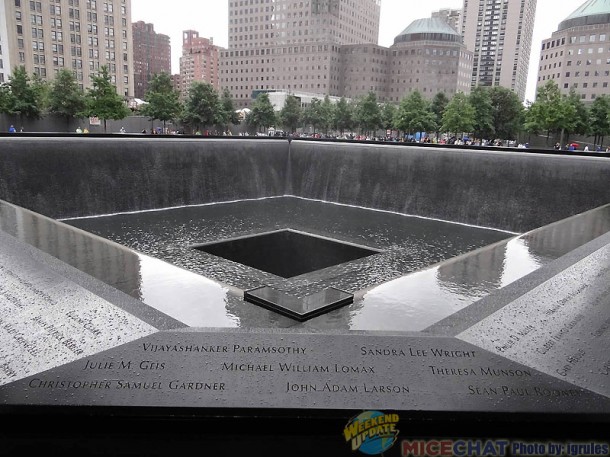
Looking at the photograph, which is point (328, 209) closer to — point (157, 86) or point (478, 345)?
point (478, 345)

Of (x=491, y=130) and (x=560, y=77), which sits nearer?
(x=491, y=130)

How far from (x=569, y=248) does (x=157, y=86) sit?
38.7 meters

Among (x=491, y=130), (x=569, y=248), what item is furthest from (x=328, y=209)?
(x=491, y=130)

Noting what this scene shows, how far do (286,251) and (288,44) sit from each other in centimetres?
9776

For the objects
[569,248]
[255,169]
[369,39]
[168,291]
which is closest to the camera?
[168,291]

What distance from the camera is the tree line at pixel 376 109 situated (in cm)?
3332

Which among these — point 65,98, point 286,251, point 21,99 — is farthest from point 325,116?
point 286,251

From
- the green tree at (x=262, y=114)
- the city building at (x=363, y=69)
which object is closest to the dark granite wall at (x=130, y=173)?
the green tree at (x=262, y=114)

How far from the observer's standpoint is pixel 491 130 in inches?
1447

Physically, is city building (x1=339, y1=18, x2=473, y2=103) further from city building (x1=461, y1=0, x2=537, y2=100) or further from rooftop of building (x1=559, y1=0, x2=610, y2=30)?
city building (x1=461, y1=0, x2=537, y2=100)

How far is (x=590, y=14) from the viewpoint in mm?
76188

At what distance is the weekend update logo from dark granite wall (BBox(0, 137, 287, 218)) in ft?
36.7

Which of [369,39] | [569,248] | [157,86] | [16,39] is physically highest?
[369,39]

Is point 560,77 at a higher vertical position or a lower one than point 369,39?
lower
